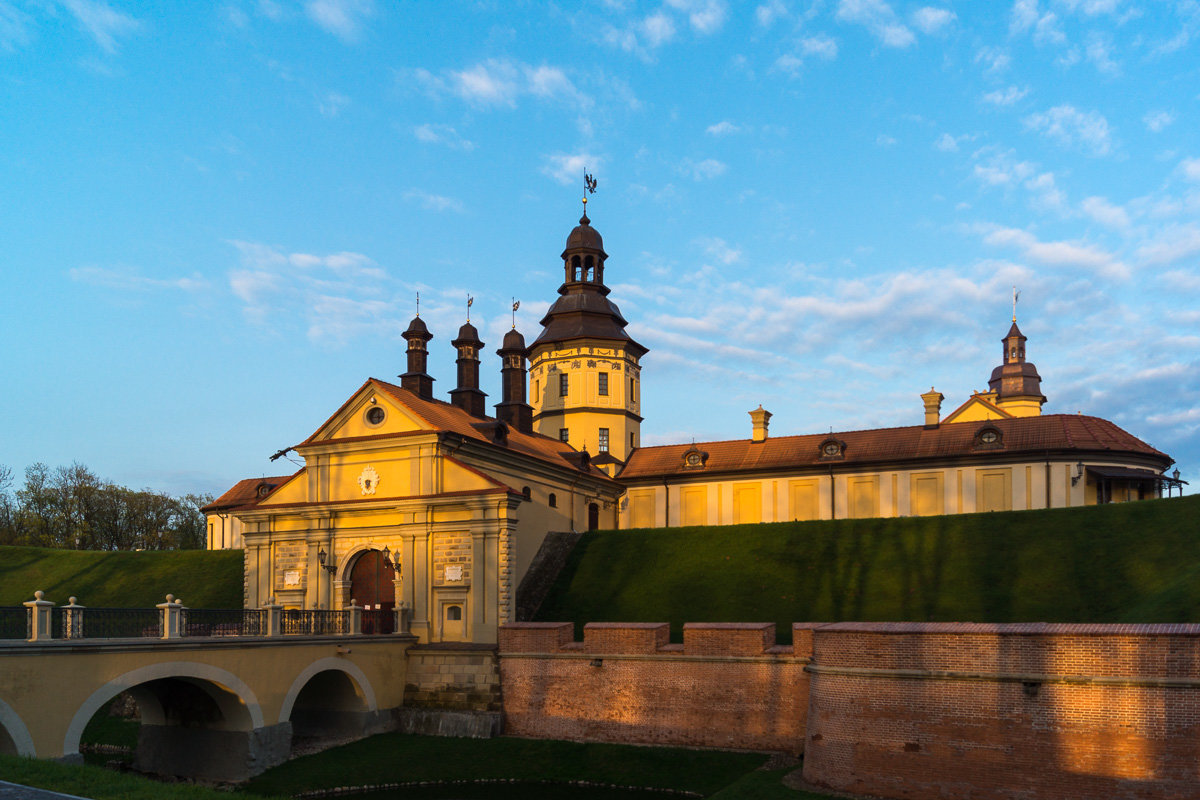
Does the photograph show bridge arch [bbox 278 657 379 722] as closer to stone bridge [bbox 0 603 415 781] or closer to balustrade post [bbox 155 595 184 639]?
stone bridge [bbox 0 603 415 781]

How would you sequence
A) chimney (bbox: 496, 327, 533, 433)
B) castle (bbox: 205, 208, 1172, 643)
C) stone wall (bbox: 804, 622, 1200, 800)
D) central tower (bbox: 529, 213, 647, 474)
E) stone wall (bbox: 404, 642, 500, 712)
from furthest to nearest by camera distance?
central tower (bbox: 529, 213, 647, 474)
chimney (bbox: 496, 327, 533, 433)
castle (bbox: 205, 208, 1172, 643)
stone wall (bbox: 404, 642, 500, 712)
stone wall (bbox: 804, 622, 1200, 800)

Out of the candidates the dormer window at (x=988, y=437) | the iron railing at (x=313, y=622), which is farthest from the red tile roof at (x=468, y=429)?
the dormer window at (x=988, y=437)

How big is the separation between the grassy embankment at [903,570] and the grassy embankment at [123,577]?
1652cm

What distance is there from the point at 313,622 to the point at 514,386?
1975 centimetres

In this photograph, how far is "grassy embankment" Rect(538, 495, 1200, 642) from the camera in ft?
86.6

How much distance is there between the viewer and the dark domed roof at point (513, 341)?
152ft

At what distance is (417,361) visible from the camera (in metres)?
41.2

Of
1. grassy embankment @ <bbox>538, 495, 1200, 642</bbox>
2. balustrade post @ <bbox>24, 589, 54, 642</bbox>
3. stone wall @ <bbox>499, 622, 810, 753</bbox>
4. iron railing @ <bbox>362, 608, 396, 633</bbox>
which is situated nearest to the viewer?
balustrade post @ <bbox>24, 589, 54, 642</bbox>

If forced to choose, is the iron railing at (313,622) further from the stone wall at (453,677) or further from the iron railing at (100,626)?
the iron railing at (100,626)

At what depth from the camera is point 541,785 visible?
79.1 feet

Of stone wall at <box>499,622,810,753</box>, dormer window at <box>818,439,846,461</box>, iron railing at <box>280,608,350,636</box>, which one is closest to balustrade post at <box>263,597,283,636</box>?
iron railing at <box>280,608,350,636</box>

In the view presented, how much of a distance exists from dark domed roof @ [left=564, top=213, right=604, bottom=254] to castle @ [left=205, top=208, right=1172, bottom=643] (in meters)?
0.10

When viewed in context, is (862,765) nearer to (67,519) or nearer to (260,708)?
(260,708)

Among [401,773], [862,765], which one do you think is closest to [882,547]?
[862,765]
